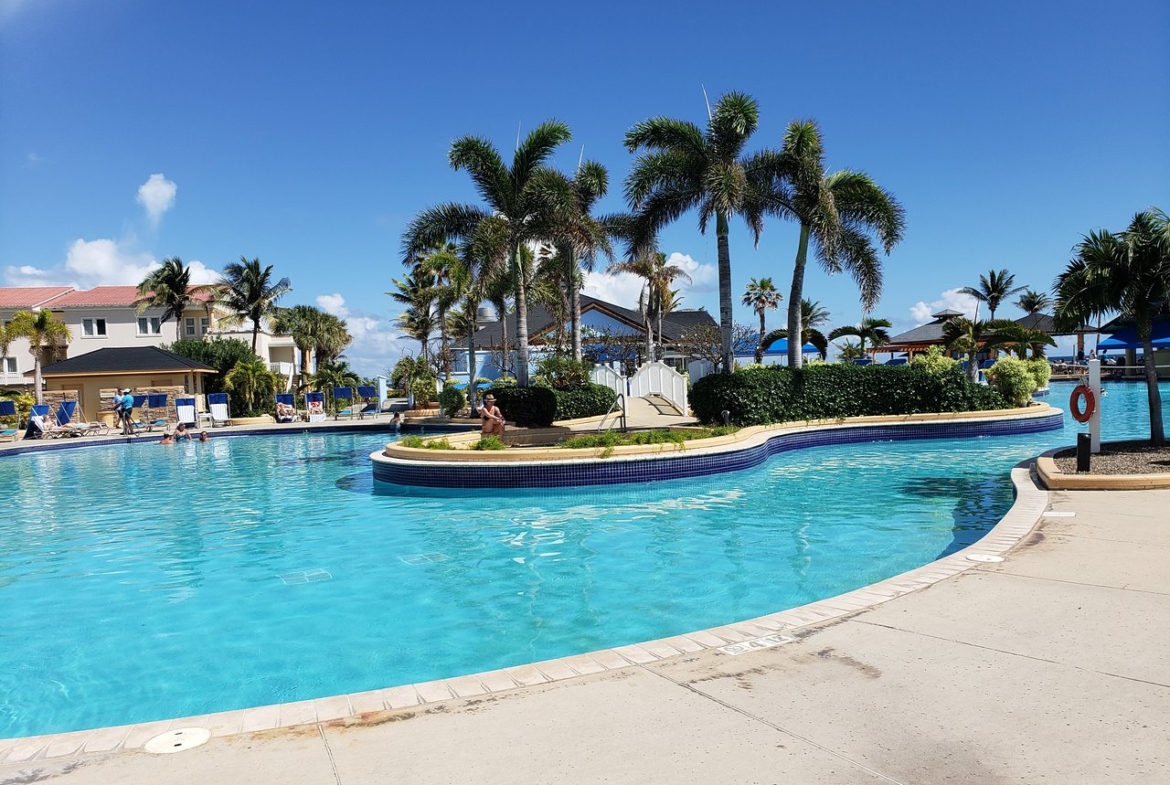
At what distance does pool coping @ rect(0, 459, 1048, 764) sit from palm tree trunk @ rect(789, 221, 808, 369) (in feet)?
51.5

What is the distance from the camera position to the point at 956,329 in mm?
32031

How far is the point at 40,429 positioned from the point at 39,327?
32.3 feet

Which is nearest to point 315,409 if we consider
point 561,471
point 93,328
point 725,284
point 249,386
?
point 249,386

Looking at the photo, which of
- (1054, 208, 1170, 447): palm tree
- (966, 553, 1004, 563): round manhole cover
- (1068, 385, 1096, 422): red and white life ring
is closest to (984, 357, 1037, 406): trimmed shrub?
(1054, 208, 1170, 447): palm tree

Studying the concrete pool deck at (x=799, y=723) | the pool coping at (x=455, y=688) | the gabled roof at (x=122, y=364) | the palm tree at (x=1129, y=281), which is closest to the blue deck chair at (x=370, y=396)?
the gabled roof at (x=122, y=364)

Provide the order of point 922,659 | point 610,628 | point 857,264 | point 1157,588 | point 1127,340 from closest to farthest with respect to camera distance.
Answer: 1. point 922,659
2. point 1157,588
3. point 610,628
4. point 1127,340
5. point 857,264

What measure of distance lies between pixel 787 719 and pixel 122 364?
35.5 m

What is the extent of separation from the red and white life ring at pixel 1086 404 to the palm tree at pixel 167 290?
46.6m

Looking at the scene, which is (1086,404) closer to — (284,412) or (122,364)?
(284,412)

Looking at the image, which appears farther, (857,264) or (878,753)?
(857,264)

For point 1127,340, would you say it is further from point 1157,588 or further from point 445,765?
point 445,765

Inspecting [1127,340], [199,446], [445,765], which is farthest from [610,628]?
[199,446]

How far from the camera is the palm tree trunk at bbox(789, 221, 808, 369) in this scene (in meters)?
20.7

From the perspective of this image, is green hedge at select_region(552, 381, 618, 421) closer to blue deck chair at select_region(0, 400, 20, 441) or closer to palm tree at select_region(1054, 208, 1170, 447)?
palm tree at select_region(1054, 208, 1170, 447)
